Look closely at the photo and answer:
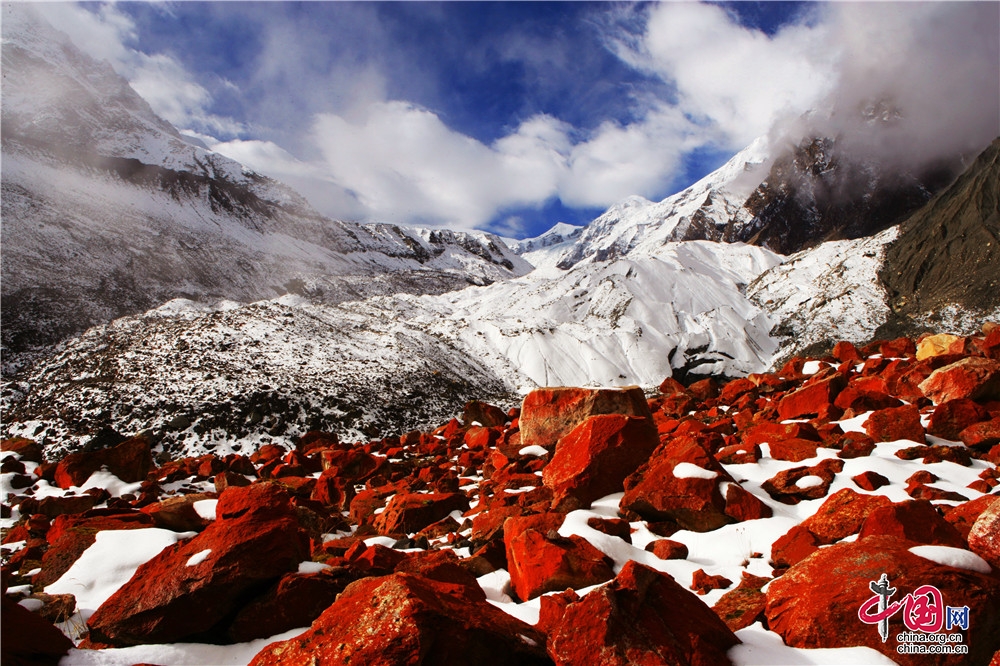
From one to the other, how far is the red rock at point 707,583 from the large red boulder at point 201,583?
3754 millimetres

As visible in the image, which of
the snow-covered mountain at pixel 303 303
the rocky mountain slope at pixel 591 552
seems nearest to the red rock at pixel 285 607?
the rocky mountain slope at pixel 591 552

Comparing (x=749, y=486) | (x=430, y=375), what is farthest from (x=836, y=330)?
(x=749, y=486)

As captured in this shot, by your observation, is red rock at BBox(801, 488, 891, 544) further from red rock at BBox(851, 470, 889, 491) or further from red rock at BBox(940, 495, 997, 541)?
red rock at BBox(851, 470, 889, 491)

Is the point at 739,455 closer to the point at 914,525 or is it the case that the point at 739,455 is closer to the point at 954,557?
the point at 914,525

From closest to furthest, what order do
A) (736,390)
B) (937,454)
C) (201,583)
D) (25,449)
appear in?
(201,583) → (937,454) → (25,449) → (736,390)

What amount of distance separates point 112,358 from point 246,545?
22.0 meters

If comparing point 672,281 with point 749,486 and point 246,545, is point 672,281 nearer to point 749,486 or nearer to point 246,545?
point 749,486

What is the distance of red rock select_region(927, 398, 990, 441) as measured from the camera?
704 centimetres

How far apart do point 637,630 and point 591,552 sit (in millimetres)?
1810

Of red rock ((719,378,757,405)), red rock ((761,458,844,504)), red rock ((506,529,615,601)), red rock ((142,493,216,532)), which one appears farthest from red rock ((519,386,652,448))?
red rock ((142,493,216,532))

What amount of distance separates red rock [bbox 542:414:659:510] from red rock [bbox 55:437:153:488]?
34.7 ft

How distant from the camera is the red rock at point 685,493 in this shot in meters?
5.75

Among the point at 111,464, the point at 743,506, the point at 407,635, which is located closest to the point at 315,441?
the point at 111,464

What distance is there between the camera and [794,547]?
457 cm
